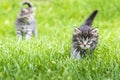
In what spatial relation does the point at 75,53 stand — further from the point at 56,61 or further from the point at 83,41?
the point at 56,61

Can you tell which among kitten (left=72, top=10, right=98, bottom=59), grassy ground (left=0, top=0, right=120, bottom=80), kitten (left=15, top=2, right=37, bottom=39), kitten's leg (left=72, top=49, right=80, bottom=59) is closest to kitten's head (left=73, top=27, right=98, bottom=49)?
kitten (left=72, top=10, right=98, bottom=59)

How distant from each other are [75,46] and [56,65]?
0.92 meters

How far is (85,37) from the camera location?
22.8 ft

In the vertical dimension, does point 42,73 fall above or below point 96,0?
below

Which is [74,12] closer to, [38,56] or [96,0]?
[96,0]

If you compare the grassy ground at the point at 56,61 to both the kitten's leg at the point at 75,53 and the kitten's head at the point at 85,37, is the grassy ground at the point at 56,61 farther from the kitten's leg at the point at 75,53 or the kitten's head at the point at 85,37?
the kitten's head at the point at 85,37

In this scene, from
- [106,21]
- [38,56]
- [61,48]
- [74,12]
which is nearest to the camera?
[38,56]

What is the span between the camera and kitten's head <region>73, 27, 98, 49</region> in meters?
6.86

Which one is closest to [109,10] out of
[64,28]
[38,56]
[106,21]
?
[106,21]

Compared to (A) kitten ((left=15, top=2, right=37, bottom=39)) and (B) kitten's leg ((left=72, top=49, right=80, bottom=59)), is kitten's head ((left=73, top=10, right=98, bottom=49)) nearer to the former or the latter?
(B) kitten's leg ((left=72, top=49, right=80, bottom=59))

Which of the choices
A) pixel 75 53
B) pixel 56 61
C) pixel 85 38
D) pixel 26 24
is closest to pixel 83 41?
pixel 85 38

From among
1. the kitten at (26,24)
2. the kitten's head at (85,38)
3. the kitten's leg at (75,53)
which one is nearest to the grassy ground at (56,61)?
the kitten's leg at (75,53)

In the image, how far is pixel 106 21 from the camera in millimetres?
14008

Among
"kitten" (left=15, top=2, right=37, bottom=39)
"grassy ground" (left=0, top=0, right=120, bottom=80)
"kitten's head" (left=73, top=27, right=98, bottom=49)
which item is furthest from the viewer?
"kitten" (left=15, top=2, right=37, bottom=39)
